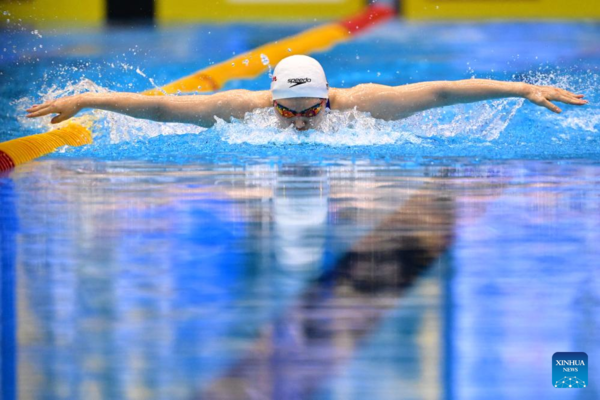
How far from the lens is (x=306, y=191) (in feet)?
11.0

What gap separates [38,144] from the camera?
4992mm

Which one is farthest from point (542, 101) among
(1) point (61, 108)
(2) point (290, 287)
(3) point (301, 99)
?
(2) point (290, 287)

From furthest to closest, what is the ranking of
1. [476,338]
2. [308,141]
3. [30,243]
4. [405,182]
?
[308,141]
[405,182]
[30,243]
[476,338]

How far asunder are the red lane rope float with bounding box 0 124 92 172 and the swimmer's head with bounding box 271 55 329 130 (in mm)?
1261

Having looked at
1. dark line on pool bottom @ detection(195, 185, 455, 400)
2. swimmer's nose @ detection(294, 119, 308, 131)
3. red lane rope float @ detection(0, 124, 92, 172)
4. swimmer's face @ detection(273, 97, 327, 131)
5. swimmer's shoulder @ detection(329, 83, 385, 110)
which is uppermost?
swimmer's shoulder @ detection(329, 83, 385, 110)

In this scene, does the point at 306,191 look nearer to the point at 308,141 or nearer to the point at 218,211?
the point at 218,211

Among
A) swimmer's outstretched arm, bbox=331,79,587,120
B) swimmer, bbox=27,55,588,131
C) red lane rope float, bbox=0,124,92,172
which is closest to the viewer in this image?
red lane rope float, bbox=0,124,92,172

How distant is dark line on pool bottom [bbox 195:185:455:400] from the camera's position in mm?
1428

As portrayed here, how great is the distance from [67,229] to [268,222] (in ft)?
1.87

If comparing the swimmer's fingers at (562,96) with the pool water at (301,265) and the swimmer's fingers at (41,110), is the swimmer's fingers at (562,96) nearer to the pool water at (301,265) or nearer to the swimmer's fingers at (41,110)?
the pool water at (301,265)

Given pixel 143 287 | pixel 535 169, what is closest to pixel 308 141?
pixel 535 169

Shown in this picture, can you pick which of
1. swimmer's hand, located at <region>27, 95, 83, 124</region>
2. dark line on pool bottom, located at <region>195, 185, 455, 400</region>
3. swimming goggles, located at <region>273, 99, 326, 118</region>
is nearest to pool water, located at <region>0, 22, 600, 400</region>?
dark line on pool bottom, located at <region>195, 185, 455, 400</region>

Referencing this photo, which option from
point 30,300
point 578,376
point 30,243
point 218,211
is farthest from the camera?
point 218,211

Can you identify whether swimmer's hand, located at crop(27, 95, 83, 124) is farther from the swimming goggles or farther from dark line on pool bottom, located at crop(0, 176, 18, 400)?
dark line on pool bottom, located at crop(0, 176, 18, 400)
